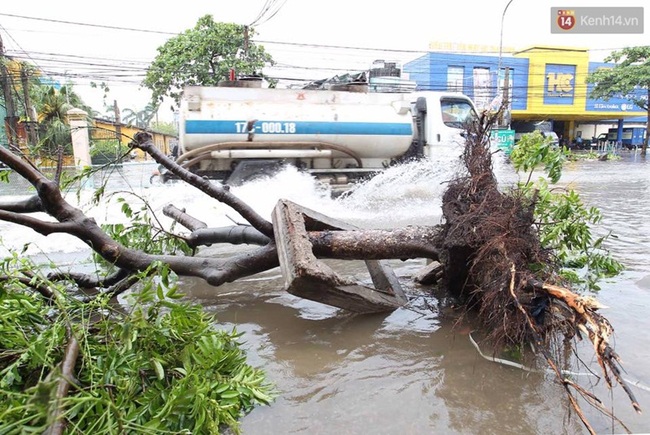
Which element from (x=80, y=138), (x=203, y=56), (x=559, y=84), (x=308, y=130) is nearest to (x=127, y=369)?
(x=308, y=130)

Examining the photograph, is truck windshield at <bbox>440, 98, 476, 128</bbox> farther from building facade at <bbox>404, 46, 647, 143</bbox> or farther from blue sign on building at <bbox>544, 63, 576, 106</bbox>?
blue sign on building at <bbox>544, 63, 576, 106</bbox>

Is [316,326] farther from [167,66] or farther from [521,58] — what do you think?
[521,58]

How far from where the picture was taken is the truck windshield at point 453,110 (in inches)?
426

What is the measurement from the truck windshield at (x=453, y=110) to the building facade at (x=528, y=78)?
22709 mm

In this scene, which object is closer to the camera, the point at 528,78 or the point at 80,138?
the point at 80,138

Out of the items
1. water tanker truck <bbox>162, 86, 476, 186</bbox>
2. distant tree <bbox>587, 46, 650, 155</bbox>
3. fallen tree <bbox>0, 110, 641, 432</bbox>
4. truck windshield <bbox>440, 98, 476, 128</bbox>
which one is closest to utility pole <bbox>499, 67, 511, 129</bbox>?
fallen tree <bbox>0, 110, 641, 432</bbox>

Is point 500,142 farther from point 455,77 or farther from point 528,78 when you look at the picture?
point 528,78

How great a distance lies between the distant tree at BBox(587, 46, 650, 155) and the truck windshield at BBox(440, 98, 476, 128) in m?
25.4

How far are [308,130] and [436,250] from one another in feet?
21.3

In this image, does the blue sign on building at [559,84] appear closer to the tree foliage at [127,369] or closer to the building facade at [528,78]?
the building facade at [528,78]

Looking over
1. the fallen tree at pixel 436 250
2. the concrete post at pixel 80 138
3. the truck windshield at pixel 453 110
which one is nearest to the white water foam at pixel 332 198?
the truck windshield at pixel 453 110

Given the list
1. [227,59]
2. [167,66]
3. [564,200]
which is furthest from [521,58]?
[564,200]

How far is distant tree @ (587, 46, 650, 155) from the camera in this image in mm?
29750

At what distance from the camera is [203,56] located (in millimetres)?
21672
